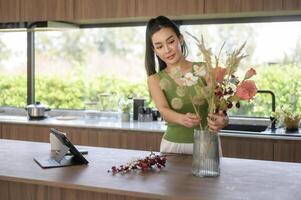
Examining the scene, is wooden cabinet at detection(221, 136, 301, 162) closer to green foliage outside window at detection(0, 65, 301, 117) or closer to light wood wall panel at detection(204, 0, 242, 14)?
green foliage outside window at detection(0, 65, 301, 117)

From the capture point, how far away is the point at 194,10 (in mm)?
3451

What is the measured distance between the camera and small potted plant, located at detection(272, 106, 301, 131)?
3242mm

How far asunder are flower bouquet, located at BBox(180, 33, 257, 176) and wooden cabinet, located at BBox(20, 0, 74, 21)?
2.46m

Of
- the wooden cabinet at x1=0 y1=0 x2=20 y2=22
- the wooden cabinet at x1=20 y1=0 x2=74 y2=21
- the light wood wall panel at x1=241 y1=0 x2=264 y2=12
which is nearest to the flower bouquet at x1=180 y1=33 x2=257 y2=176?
the light wood wall panel at x1=241 y1=0 x2=264 y2=12

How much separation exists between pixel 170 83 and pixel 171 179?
0.62 metres

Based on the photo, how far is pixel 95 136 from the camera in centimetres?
357

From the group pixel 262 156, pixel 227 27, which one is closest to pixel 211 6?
pixel 227 27

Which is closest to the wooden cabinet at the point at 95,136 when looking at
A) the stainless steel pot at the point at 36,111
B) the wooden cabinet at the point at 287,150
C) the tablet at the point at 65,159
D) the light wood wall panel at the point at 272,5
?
the stainless steel pot at the point at 36,111

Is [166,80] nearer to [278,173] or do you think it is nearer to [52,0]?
[278,173]

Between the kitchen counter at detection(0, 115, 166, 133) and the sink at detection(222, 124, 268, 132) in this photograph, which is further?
the sink at detection(222, 124, 268, 132)

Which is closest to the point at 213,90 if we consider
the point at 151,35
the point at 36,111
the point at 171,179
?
the point at 171,179

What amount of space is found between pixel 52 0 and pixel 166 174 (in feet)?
8.79

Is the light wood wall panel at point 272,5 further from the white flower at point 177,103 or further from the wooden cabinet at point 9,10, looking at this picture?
the wooden cabinet at point 9,10

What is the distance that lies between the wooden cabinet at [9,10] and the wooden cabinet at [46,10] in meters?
0.05
